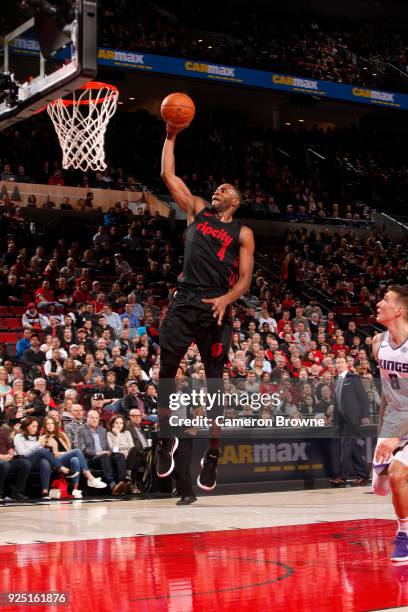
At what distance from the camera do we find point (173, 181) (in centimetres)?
713

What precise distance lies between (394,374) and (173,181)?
2.41 m

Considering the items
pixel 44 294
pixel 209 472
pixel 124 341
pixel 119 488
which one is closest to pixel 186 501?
pixel 119 488

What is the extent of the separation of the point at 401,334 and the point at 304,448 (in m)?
6.66

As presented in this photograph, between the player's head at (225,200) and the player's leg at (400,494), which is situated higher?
the player's head at (225,200)

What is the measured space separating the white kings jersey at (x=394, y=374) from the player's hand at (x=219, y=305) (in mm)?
1385

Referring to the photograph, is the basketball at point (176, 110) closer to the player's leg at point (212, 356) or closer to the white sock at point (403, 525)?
the player's leg at point (212, 356)

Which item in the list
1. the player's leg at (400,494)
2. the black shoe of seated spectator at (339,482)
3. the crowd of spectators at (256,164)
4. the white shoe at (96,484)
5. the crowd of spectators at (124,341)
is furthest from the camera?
the crowd of spectators at (256,164)

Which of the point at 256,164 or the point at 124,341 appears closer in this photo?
the point at 124,341

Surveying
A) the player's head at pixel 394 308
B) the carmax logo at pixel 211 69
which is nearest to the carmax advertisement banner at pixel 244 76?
the carmax logo at pixel 211 69

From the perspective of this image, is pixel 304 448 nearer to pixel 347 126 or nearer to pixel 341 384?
pixel 341 384

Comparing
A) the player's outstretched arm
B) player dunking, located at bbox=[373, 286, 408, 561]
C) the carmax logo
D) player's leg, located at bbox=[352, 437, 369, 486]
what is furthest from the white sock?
the carmax logo

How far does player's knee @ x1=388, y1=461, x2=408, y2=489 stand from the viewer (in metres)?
5.79

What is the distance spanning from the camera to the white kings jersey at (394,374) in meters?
6.10

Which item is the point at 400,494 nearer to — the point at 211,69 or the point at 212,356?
the point at 212,356
